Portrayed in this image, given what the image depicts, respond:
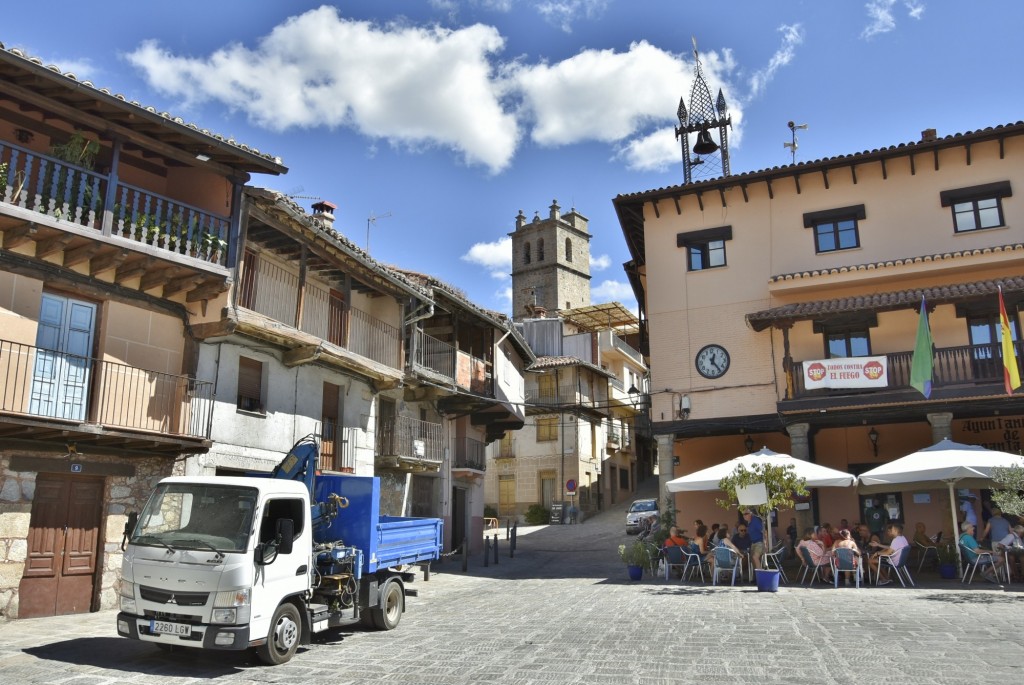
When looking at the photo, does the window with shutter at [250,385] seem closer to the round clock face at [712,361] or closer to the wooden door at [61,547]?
the wooden door at [61,547]

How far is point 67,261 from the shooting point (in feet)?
41.4

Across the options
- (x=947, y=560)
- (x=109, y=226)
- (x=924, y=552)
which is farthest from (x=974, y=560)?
(x=109, y=226)

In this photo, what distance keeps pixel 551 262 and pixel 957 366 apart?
49.2 m

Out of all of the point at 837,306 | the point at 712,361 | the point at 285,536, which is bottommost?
the point at 285,536

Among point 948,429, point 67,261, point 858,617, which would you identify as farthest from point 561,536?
point 67,261

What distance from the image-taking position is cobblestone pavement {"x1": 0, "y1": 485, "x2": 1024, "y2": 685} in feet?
25.9

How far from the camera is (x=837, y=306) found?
20.1 metres

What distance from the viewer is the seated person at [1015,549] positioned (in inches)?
581

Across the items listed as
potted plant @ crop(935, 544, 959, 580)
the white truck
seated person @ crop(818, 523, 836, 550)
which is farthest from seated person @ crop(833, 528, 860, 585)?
the white truck

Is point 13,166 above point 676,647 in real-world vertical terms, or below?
above

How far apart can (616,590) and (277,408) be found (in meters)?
7.90

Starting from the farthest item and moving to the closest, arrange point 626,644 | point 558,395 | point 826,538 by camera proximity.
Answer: point 558,395 < point 826,538 < point 626,644

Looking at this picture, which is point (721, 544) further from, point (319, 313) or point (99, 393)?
point (99, 393)

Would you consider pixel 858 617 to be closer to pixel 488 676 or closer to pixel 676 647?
pixel 676 647
